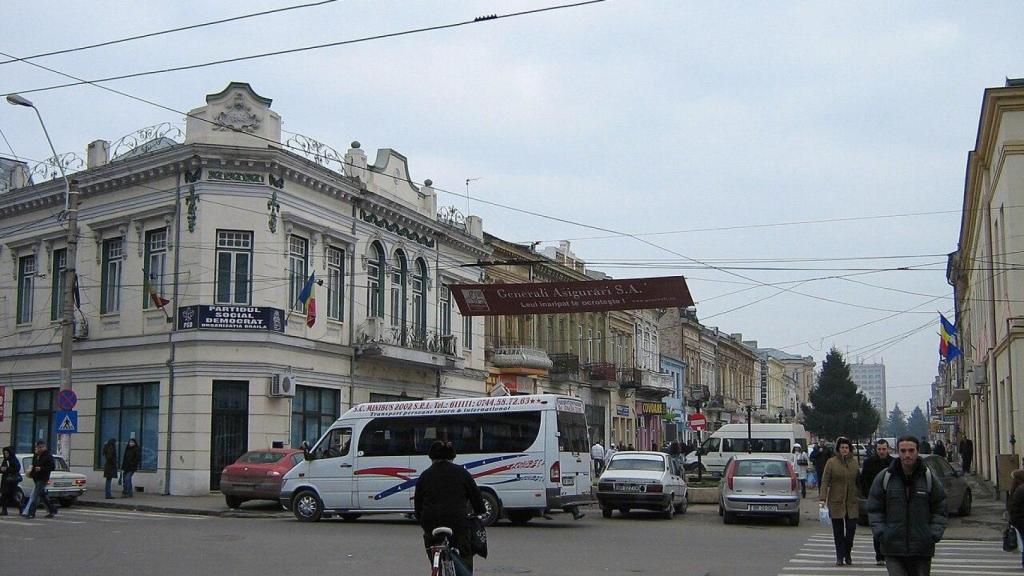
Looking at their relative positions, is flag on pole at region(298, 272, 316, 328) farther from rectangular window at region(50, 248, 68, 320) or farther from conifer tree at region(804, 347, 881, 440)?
conifer tree at region(804, 347, 881, 440)

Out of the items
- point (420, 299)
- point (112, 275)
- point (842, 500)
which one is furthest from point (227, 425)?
point (842, 500)

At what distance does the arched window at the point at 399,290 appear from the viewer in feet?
122

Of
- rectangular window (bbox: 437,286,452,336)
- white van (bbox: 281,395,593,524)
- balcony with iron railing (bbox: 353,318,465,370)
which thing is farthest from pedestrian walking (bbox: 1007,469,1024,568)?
rectangular window (bbox: 437,286,452,336)

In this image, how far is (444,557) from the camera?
9750 mm

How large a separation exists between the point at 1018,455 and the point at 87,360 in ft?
88.4

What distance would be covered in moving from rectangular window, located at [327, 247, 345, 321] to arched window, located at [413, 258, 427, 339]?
14.8 feet

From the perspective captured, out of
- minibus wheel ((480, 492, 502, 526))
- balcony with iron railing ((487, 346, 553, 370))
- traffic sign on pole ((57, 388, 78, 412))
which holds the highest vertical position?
balcony with iron railing ((487, 346, 553, 370))

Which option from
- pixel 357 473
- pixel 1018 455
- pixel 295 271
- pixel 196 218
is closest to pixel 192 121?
pixel 196 218

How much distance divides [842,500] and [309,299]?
2015 cm

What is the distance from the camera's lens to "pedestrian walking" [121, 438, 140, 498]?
28562 mm

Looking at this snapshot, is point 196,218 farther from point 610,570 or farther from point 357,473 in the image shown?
point 610,570

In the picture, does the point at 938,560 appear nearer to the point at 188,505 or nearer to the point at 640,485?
the point at 640,485

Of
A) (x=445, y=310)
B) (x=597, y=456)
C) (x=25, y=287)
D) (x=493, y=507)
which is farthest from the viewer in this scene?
(x=445, y=310)

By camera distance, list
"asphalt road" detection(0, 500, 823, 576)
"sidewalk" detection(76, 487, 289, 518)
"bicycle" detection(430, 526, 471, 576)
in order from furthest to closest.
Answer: "sidewalk" detection(76, 487, 289, 518)
"asphalt road" detection(0, 500, 823, 576)
"bicycle" detection(430, 526, 471, 576)
